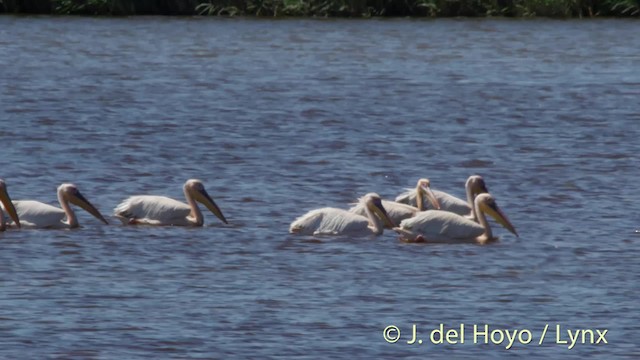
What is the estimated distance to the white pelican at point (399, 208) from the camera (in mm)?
14211

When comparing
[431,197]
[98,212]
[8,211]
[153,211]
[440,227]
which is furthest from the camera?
[431,197]

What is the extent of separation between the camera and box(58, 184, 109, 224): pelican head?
14203 millimetres

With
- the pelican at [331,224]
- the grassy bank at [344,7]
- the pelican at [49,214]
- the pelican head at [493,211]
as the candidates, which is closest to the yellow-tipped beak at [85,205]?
the pelican at [49,214]

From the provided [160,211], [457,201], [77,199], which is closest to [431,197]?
[457,201]

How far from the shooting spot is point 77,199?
1423 cm

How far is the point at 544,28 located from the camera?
4344cm

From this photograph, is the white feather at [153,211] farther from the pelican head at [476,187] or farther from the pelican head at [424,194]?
the pelican head at [476,187]

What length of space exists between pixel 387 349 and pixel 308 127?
12.6 meters

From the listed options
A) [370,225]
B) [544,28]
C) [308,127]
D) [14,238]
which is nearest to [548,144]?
[308,127]

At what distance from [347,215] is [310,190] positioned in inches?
94.3

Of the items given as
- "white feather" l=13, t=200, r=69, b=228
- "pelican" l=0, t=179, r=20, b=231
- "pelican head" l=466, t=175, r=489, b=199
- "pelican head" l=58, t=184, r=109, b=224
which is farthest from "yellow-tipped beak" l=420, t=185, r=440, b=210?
"pelican" l=0, t=179, r=20, b=231

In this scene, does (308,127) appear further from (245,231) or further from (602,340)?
(602,340)

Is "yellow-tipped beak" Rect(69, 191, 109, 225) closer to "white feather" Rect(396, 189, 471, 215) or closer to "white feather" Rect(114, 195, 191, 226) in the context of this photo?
"white feather" Rect(114, 195, 191, 226)

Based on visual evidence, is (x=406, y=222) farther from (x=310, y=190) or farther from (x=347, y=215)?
(x=310, y=190)
